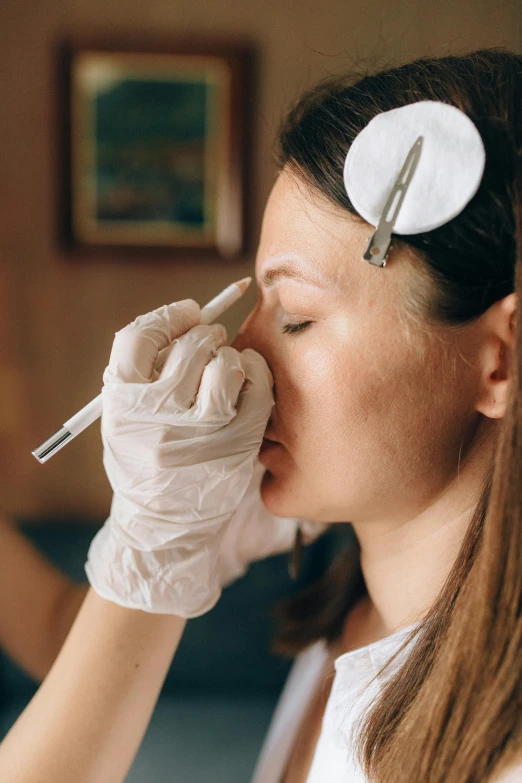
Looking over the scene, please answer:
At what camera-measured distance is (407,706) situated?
65 cm

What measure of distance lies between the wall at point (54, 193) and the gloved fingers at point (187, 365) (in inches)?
62.4

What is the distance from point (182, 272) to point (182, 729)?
57.2 inches

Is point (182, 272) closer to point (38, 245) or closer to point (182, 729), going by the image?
point (38, 245)

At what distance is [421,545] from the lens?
0.78m

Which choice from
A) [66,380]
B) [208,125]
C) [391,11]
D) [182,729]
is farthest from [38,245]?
[182,729]

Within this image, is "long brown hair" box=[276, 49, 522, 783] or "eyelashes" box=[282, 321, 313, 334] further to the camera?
"eyelashes" box=[282, 321, 313, 334]

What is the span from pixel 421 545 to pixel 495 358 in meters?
0.24

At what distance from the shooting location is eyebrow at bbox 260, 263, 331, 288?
72 cm

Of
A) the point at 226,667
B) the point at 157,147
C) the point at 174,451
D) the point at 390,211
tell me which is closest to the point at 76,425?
the point at 174,451

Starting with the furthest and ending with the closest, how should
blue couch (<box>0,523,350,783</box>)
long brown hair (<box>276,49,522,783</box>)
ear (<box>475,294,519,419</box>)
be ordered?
1. blue couch (<box>0,523,350,783</box>)
2. ear (<box>475,294,519,419</box>)
3. long brown hair (<box>276,49,522,783</box>)

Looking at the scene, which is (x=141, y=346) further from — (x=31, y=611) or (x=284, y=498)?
(x=31, y=611)

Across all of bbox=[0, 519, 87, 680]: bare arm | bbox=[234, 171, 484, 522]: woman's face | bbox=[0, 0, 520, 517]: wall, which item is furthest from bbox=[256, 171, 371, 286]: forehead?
bbox=[0, 0, 520, 517]: wall

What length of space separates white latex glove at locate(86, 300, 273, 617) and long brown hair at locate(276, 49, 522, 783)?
22cm

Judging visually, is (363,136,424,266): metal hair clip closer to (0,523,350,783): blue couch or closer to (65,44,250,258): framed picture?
(0,523,350,783): blue couch
